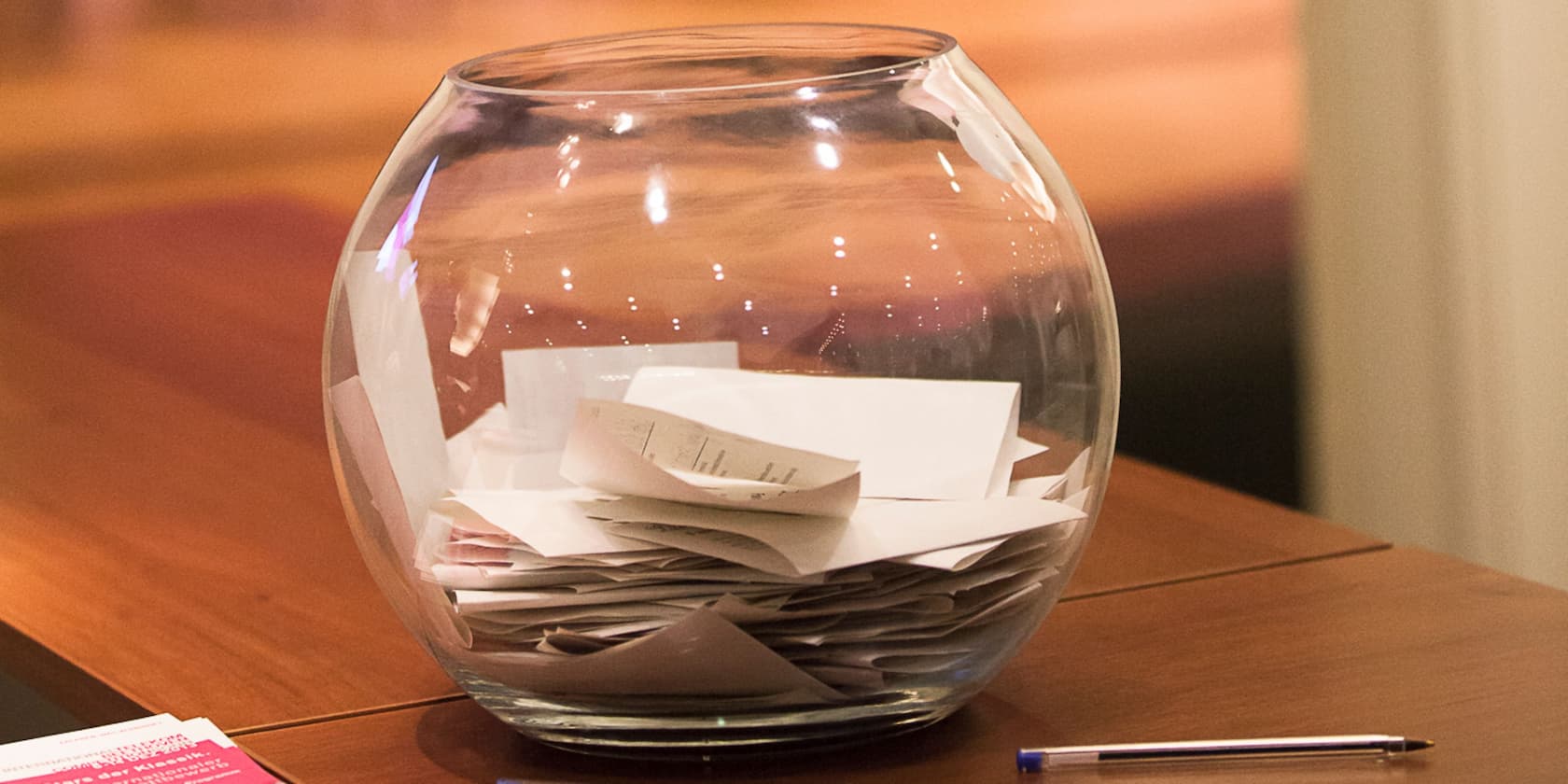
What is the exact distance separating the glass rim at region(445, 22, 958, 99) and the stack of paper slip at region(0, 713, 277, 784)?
25 centimetres

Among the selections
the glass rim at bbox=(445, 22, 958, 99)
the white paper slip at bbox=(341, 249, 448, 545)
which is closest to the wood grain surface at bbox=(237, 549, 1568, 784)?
the white paper slip at bbox=(341, 249, 448, 545)

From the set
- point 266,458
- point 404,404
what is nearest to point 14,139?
point 266,458

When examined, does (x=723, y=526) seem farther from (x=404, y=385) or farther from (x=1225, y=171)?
(x=1225, y=171)

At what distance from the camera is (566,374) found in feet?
2.06

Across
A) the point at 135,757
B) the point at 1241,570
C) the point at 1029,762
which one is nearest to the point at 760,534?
the point at 1029,762

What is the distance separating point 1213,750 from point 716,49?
311 millimetres

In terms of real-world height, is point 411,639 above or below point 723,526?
below

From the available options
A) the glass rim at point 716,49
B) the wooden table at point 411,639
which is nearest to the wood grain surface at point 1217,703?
the wooden table at point 411,639

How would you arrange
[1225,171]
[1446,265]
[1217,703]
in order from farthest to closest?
[1225,171], [1446,265], [1217,703]

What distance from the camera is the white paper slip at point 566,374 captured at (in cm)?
62

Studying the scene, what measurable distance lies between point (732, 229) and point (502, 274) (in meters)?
0.08

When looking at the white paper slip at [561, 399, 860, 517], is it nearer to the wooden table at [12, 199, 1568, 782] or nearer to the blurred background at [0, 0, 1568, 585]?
the wooden table at [12, 199, 1568, 782]

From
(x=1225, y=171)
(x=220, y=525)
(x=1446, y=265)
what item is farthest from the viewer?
(x=1225, y=171)

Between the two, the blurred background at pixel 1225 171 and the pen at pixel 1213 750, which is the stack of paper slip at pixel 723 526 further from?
the blurred background at pixel 1225 171
